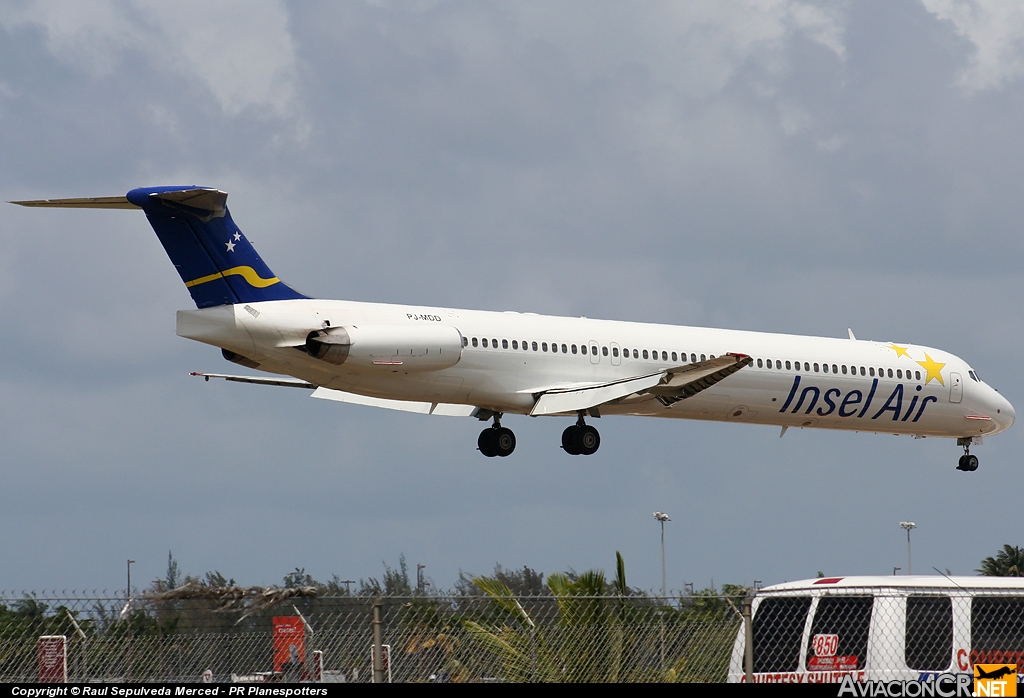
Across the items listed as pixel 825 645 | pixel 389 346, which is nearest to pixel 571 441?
pixel 389 346

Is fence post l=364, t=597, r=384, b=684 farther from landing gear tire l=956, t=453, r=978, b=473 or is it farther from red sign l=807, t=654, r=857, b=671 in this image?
landing gear tire l=956, t=453, r=978, b=473

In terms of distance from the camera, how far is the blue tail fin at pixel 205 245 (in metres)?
25.3

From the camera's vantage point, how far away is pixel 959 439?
36.5 metres

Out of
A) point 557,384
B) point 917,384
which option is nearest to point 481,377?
point 557,384

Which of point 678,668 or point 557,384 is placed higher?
point 557,384

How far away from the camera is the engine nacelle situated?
2631 cm

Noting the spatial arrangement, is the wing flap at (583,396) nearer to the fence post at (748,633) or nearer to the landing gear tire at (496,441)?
the landing gear tire at (496,441)

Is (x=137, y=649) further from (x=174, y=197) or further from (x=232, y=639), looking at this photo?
(x=174, y=197)

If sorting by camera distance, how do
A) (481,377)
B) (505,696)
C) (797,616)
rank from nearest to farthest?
1. (505,696)
2. (797,616)
3. (481,377)

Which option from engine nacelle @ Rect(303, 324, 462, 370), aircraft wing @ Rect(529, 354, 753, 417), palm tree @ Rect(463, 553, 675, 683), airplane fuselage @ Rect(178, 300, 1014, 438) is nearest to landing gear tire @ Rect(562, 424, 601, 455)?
airplane fuselage @ Rect(178, 300, 1014, 438)

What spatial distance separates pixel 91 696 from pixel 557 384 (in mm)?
20929

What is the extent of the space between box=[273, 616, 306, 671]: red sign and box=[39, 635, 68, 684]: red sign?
1666 mm

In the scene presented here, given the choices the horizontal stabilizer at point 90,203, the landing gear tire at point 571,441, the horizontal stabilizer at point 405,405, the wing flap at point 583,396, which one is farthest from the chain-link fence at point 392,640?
the horizontal stabilizer at point 405,405

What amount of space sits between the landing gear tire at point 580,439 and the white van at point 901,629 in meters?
19.4
